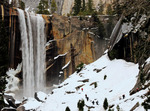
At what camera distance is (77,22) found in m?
34.5

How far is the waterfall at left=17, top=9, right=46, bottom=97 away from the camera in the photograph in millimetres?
29562

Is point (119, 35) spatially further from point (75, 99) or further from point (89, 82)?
point (75, 99)

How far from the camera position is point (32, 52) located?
3064cm

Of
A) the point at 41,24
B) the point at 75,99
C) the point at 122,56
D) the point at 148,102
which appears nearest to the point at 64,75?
the point at 41,24

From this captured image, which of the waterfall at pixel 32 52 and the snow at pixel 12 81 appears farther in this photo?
the waterfall at pixel 32 52

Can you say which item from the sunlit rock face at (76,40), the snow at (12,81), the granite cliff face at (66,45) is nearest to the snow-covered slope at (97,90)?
the snow at (12,81)

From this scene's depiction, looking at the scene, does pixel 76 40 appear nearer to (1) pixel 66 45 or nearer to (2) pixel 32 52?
(1) pixel 66 45

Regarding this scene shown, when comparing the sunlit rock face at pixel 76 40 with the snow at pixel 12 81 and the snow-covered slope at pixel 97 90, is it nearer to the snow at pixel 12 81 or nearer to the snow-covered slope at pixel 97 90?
the snow at pixel 12 81

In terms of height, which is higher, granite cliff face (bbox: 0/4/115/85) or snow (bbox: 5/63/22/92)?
granite cliff face (bbox: 0/4/115/85)

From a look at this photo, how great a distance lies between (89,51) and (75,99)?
67.4 ft

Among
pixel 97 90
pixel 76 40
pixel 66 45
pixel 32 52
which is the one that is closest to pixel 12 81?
pixel 32 52

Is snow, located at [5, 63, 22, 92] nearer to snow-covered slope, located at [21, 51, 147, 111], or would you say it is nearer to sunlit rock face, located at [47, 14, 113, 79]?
sunlit rock face, located at [47, 14, 113, 79]

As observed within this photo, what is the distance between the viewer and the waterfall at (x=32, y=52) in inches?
1164

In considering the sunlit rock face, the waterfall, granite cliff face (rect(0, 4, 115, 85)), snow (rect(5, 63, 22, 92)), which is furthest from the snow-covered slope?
the sunlit rock face
